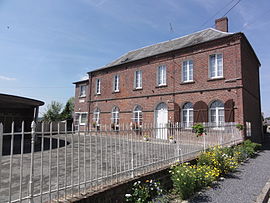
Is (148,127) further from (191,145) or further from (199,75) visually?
(199,75)

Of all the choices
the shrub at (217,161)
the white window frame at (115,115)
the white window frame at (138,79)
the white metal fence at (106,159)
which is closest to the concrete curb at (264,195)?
the shrub at (217,161)

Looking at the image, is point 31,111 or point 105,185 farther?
point 31,111

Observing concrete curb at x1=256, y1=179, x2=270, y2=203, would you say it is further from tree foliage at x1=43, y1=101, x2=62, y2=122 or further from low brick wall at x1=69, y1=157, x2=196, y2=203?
tree foliage at x1=43, y1=101, x2=62, y2=122

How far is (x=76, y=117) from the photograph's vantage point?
23547 mm

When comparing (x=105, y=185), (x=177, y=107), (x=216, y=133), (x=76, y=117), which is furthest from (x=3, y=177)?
(x=76, y=117)

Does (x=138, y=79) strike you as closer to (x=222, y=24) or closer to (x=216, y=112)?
(x=216, y=112)

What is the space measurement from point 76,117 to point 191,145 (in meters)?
19.6

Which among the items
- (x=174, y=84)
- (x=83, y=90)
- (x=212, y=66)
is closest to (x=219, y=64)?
(x=212, y=66)

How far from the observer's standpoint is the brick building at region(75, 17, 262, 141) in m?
11.9

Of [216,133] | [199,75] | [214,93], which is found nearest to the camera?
[216,133]

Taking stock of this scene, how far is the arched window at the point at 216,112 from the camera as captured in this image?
12.1m

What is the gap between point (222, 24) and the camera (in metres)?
14.3

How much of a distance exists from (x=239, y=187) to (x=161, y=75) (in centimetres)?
1196

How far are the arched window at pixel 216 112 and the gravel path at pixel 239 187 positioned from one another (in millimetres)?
5707
